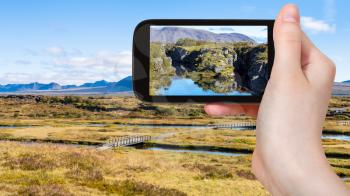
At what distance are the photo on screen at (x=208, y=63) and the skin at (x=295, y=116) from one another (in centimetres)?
175

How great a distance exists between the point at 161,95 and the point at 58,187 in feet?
172

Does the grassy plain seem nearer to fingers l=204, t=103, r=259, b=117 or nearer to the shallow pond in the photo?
the shallow pond

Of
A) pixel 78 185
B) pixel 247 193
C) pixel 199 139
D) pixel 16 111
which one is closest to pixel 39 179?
pixel 78 185

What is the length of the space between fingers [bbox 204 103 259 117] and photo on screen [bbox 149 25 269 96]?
0.63 feet

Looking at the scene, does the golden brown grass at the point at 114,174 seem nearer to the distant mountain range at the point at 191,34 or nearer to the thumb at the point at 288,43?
the distant mountain range at the point at 191,34

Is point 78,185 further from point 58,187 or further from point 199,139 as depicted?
point 199,139

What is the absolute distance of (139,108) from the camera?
200 m

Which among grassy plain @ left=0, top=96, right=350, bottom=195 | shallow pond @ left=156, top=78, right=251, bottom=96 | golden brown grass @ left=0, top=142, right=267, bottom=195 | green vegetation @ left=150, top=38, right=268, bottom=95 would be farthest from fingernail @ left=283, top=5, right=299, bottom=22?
golden brown grass @ left=0, top=142, right=267, bottom=195

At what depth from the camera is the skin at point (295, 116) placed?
→ 123 inches

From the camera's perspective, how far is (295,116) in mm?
3266

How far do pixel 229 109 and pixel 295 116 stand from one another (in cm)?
199

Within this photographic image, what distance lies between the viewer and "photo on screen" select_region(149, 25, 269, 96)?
Result: 18.7ft

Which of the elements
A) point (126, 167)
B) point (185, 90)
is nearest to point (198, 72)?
point (185, 90)

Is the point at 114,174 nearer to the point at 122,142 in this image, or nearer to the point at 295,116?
the point at 122,142
